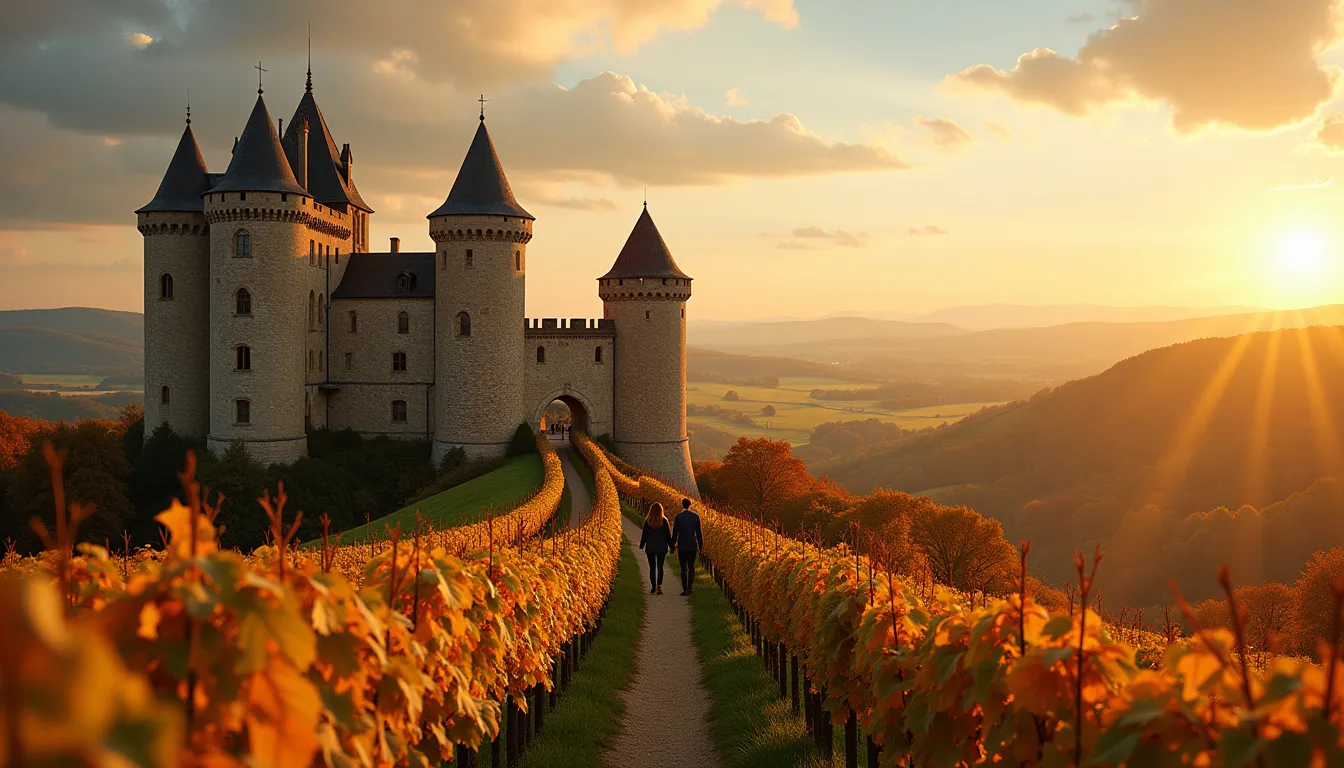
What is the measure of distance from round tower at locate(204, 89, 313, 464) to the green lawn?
8859 mm

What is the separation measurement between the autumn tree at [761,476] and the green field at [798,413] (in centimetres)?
7756

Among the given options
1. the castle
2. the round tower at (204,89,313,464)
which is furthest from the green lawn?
Result: the round tower at (204,89,313,464)

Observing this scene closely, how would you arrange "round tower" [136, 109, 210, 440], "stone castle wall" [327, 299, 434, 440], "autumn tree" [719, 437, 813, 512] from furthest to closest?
"autumn tree" [719, 437, 813, 512] < "stone castle wall" [327, 299, 434, 440] < "round tower" [136, 109, 210, 440]

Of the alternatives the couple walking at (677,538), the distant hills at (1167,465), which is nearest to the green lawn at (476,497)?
the couple walking at (677,538)

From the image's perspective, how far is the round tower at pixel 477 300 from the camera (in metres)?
44.8

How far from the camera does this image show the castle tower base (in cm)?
4953

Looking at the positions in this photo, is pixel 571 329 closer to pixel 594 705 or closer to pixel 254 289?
pixel 254 289

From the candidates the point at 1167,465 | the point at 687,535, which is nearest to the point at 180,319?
the point at 687,535

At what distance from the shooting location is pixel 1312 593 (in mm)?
38969

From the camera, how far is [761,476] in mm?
56688

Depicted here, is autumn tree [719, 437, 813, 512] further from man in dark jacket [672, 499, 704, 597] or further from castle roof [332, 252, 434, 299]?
man in dark jacket [672, 499, 704, 597]

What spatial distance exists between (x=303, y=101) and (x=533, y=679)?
49268mm

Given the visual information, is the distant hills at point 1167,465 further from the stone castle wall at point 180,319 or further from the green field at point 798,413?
the stone castle wall at point 180,319

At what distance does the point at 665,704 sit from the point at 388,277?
132ft
